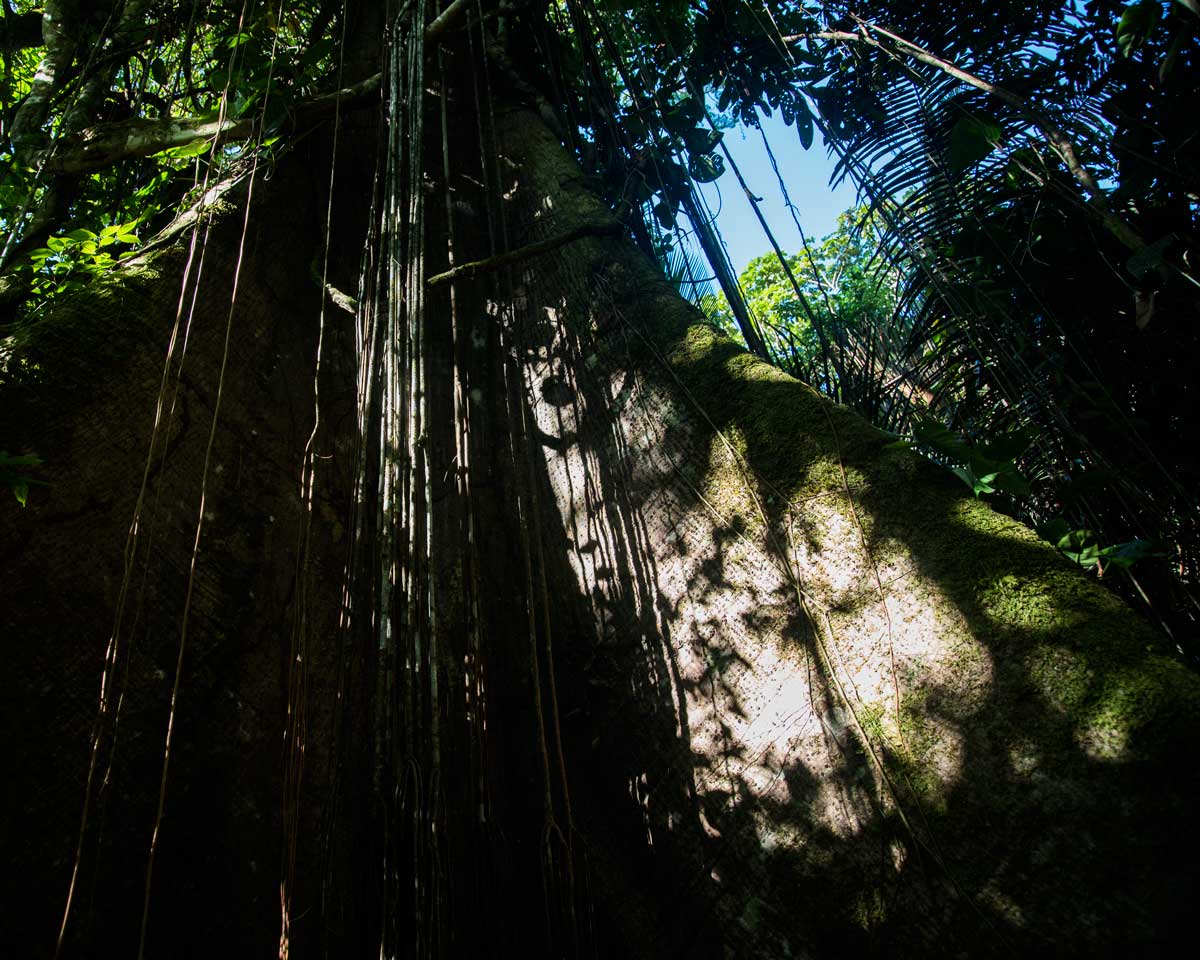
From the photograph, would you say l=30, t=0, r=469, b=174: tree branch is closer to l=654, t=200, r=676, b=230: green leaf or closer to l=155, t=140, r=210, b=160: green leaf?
l=155, t=140, r=210, b=160: green leaf

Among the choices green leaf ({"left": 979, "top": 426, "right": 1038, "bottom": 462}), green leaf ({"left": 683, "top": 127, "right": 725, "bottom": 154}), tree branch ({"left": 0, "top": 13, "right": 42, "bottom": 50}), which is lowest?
green leaf ({"left": 979, "top": 426, "right": 1038, "bottom": 462})

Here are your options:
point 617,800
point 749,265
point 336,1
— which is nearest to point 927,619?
point 617,800

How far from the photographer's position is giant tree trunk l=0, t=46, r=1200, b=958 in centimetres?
113

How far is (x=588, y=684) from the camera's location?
1.67 m

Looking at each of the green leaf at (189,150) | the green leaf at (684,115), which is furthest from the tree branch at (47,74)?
the green leaf at (684,115)

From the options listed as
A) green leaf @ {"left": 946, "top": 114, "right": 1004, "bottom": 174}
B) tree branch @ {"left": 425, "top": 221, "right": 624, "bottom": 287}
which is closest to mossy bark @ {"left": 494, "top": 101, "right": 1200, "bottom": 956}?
tree branch @ {"left": 425, "top": 221, "right": 624, "bottom": 287}

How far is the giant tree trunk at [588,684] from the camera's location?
1134 mm

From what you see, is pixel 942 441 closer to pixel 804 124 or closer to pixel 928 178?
pixel 928 178

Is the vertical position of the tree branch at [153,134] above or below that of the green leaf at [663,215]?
below

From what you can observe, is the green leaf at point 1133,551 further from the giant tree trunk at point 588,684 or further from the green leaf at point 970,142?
the green leaf at point 970,142

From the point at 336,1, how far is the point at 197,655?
333 centimetres

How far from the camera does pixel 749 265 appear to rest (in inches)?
362

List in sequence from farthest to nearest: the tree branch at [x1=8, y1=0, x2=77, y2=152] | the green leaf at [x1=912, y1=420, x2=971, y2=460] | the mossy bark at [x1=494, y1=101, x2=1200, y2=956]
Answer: the tree branch at [x1=8, y1=0, x2=77, y2=152]
the green leaf at [x1=912, y1=420, x2=971, y2=460]
the mossy bark at [x1=494, y1=101, x2=1200, y2=956]

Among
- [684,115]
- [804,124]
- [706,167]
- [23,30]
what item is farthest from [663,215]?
[23,30]
